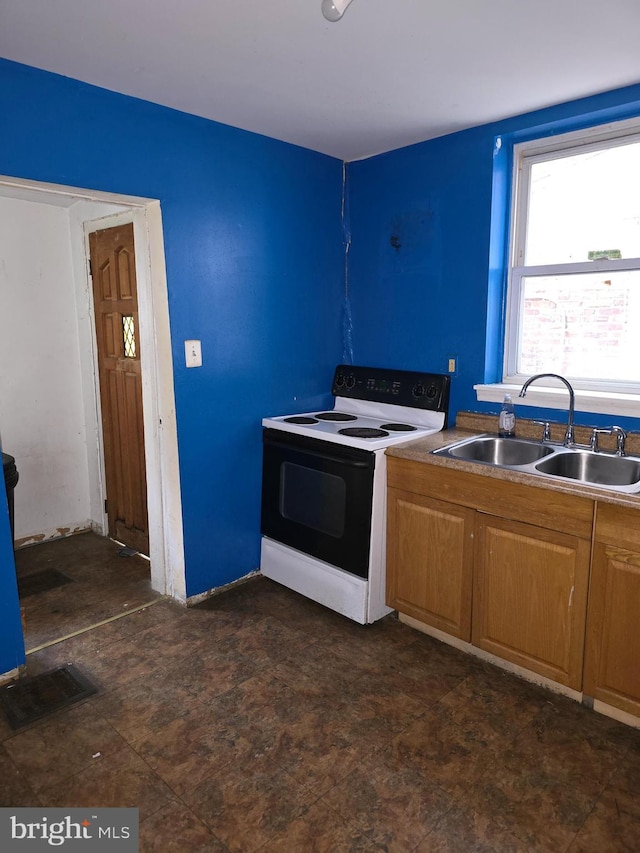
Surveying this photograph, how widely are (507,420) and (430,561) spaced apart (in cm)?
75

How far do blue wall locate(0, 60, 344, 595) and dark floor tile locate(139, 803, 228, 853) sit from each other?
4.23 feet

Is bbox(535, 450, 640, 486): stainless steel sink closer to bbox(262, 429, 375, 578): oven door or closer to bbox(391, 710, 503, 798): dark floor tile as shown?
bbox(262, 429, 375, 578): oven door

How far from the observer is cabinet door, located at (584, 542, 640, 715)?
189 centimetres

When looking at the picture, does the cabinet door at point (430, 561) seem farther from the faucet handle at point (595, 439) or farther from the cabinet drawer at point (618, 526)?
the faucet handle at point (595, 439)

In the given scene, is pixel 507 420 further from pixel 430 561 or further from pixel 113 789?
pixel 113 789

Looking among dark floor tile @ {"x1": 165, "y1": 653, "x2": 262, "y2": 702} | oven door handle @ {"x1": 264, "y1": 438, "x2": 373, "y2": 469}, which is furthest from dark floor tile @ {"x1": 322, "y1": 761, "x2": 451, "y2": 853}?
oven door handle @ {"x1": 264, "y1": 438, "x2": 373, "y2": 469}

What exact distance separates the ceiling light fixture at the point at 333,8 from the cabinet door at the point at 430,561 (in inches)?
67.8

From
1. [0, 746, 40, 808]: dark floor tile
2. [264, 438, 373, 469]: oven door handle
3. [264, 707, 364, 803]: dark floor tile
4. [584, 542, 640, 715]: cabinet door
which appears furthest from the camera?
[264, 438, 373, 469]: oven door handle

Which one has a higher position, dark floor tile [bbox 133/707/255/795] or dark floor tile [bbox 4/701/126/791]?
dark floor tile [bbox 4/701/126/791]

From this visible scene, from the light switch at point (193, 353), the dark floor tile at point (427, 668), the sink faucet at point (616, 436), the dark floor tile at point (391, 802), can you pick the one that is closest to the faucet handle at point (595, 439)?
the sink faucet at point (616, 436)

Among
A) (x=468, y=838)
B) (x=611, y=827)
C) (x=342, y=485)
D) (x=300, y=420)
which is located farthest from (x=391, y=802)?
(x=300, y=420)

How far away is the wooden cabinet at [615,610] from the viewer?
73.8 inches

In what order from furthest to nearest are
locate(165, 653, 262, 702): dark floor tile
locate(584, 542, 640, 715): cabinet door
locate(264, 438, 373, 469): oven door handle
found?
locate(264, 438, 373, 469): oven door handle → locate(165, 653, 262, 702): dark floor tile → locate(584, 542, 640, 715): cabinet door

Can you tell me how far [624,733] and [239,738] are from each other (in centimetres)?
131
